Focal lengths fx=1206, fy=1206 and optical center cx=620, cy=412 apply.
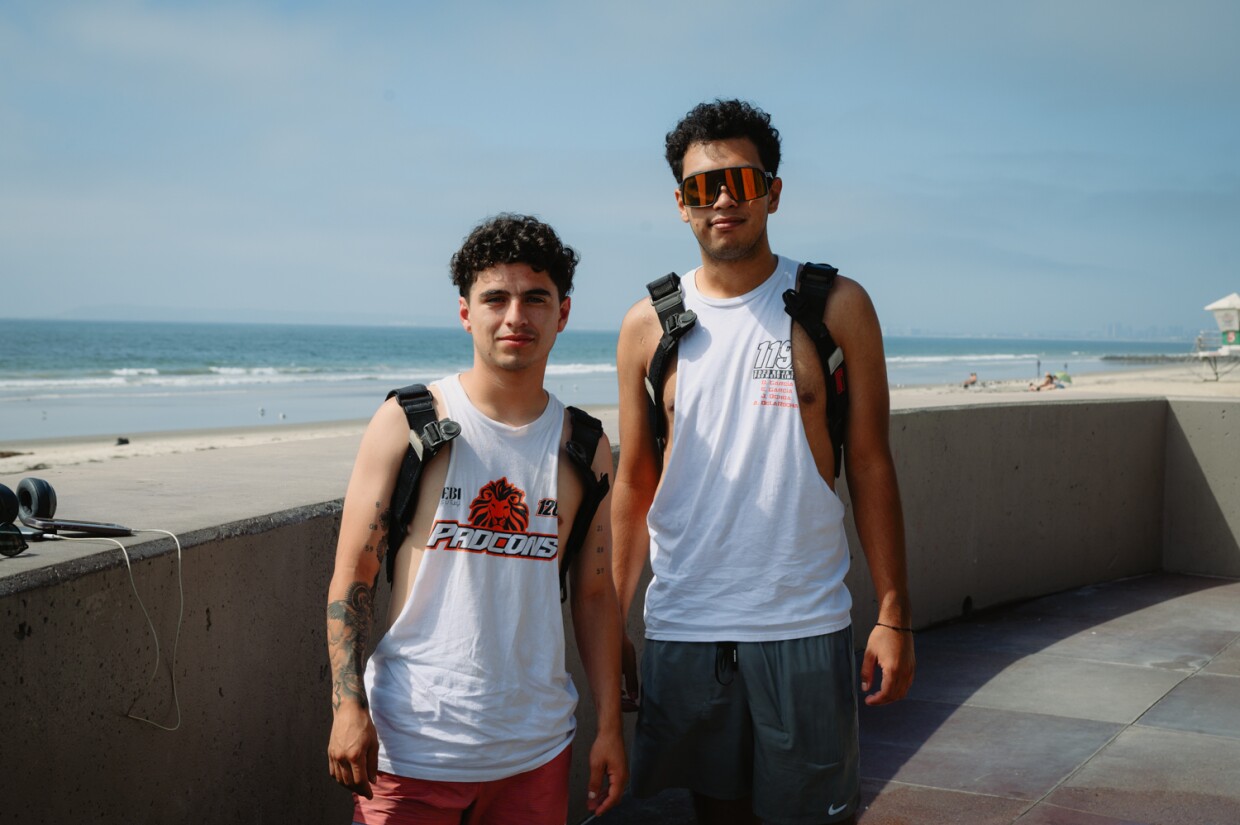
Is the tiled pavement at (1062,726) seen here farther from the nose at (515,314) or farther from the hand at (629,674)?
the nose at (515,314)

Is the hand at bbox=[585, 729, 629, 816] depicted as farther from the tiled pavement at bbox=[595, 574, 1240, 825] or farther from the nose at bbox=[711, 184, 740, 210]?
the tiled pavement at bbox=[595, 574, 1240, 825]

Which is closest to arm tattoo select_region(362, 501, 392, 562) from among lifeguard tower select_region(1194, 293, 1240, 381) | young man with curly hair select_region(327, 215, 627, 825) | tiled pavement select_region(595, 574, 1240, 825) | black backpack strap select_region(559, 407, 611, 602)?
young man with curly hair select_region(327, 215, 627, 825)

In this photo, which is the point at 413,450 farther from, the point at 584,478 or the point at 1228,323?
the point at 1228,323

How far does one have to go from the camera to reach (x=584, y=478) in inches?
96.8

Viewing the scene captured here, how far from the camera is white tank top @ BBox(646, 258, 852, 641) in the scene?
9.06 feet

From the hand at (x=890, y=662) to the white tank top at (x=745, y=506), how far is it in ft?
0.35

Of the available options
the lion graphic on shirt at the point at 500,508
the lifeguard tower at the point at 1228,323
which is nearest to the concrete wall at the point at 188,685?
the lion graphic on shirt at the point at 500,508

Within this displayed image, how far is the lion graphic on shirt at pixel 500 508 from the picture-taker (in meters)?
2.31

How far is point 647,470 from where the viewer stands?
9.79 feet

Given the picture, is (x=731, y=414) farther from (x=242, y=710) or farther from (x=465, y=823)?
(x=242, y=710)

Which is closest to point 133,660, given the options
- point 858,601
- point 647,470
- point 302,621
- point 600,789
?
point 302,621

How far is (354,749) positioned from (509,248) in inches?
39.4

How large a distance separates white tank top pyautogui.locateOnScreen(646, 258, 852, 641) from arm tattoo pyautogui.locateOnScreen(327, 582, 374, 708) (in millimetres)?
824

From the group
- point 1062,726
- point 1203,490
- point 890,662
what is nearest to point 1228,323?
point 1203,490
